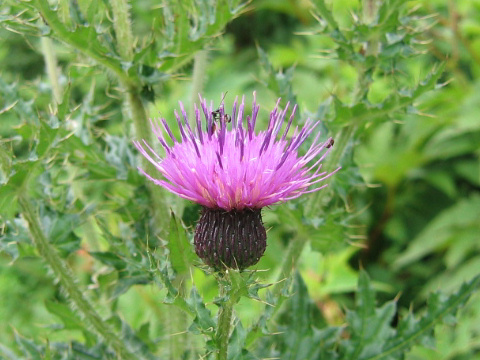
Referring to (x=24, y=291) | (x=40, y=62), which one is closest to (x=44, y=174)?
(x=24, y=291)

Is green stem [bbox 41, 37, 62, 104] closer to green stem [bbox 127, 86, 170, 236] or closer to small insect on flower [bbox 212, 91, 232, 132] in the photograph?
green stem [bbox 127, 86, 170, 236]

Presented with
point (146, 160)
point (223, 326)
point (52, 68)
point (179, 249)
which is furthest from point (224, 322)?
point (52, 68)

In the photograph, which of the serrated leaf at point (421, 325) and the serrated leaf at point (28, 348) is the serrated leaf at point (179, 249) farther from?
the serrated leaf at point (421, 325)

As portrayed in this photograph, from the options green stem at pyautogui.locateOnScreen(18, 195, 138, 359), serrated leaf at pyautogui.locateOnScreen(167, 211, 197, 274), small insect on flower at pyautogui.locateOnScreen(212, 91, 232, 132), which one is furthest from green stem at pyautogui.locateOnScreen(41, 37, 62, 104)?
serrated leaf at pyautogui.locateOnScreen(167, 211, 197, 274)

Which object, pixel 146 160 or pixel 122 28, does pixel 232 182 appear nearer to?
pixel 146 160

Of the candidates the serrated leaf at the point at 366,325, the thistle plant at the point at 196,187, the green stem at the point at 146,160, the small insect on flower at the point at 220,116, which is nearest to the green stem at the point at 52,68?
the thistle plant at the point at 196,187

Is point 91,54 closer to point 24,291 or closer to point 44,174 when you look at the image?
point 44,174

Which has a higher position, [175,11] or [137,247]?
[175,11]
